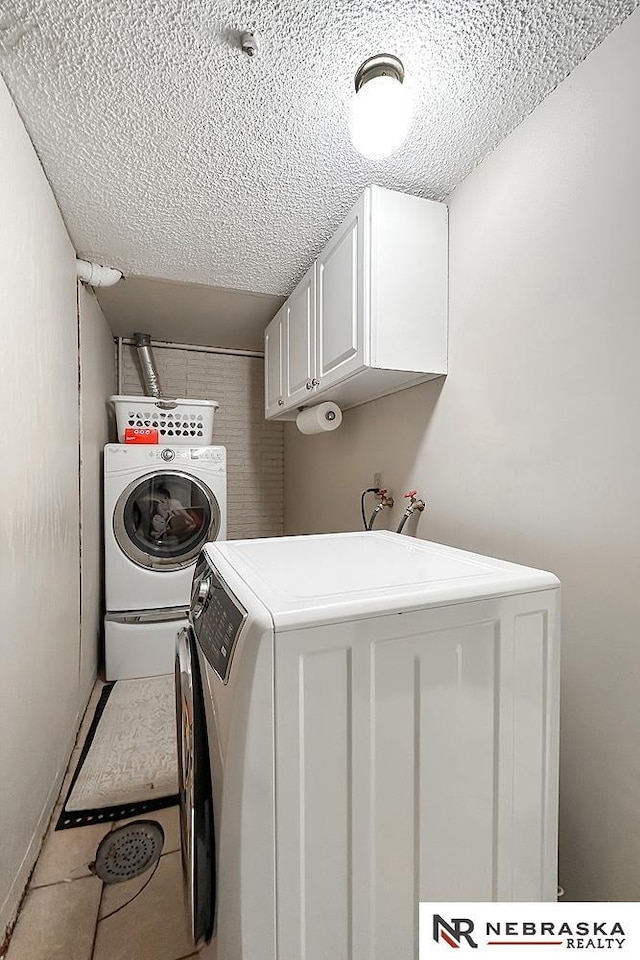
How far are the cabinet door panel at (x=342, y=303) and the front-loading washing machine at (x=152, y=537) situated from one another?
128 centimetres

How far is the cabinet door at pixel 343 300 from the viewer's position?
166 cm

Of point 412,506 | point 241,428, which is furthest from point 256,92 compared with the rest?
point 241,428

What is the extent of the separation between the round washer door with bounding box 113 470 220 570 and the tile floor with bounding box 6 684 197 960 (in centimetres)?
155

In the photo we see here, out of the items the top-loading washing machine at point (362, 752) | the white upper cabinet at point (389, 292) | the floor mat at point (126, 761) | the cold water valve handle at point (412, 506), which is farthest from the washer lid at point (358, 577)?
the floor mat at point (126, 761)

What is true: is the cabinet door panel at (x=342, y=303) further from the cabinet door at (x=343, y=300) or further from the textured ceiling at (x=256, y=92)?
the textured ceiling at (x=256, y=92)

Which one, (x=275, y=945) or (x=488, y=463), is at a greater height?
(x=488, y=463)

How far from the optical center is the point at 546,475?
4.26 feet

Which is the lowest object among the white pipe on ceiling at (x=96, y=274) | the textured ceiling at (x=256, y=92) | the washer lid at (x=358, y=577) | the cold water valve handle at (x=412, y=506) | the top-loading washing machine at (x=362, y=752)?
the top-loading washing machine at (x=362, y=752)

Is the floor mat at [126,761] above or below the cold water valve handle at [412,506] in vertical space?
below

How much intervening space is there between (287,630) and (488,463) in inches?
41.7

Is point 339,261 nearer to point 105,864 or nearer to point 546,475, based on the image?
point 546,475

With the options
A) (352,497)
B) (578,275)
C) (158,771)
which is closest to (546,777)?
(578,275)

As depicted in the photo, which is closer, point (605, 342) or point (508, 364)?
point (605, 342)

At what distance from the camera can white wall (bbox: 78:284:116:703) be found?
2.27 metres
